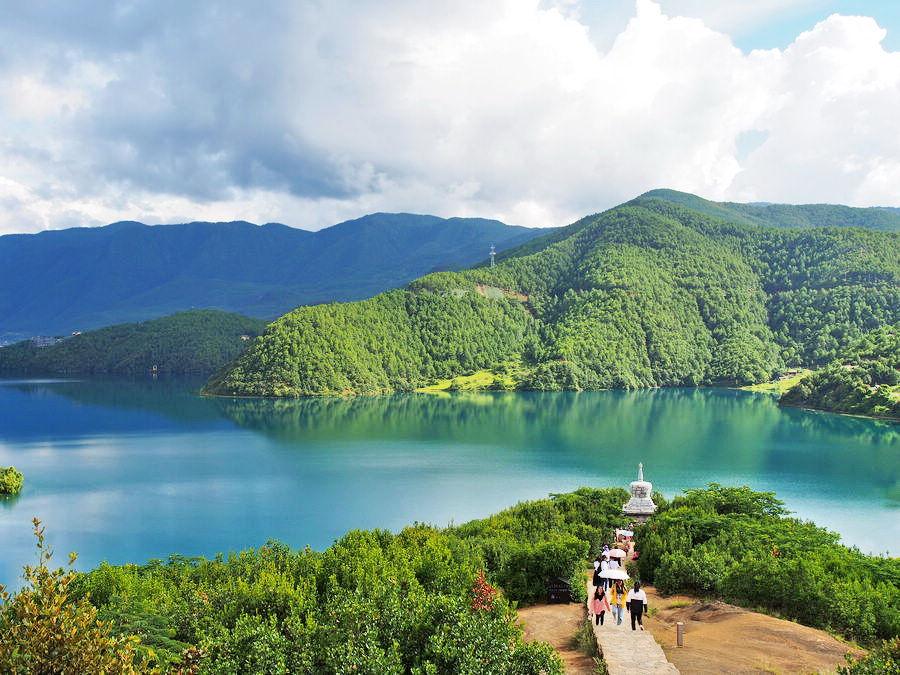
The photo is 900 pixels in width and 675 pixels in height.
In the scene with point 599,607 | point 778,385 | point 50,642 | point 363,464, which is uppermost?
point 778,385

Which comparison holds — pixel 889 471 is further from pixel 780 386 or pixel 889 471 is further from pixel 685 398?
pixel 780 386

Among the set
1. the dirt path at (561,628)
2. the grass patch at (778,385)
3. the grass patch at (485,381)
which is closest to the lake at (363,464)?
the dirt path at (561,628)

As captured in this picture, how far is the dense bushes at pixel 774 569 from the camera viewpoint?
2123 cm

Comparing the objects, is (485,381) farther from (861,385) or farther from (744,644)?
(744,644)

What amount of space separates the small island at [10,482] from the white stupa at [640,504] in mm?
51812

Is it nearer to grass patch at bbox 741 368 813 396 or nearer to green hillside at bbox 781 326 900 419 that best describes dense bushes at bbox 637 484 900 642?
green hillside at bbox 781 326 900 419

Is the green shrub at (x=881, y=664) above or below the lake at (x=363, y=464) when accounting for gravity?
above

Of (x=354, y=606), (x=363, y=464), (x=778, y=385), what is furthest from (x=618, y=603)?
(x=778, y=385)

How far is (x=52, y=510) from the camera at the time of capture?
5566 centimetres

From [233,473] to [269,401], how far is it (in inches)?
2846

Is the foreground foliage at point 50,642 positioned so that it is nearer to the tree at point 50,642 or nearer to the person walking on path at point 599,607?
the tree at point 50,642

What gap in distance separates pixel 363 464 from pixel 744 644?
59812 mm

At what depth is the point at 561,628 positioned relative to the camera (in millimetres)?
21781

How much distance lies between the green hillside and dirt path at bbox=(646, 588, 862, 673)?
358 feet
